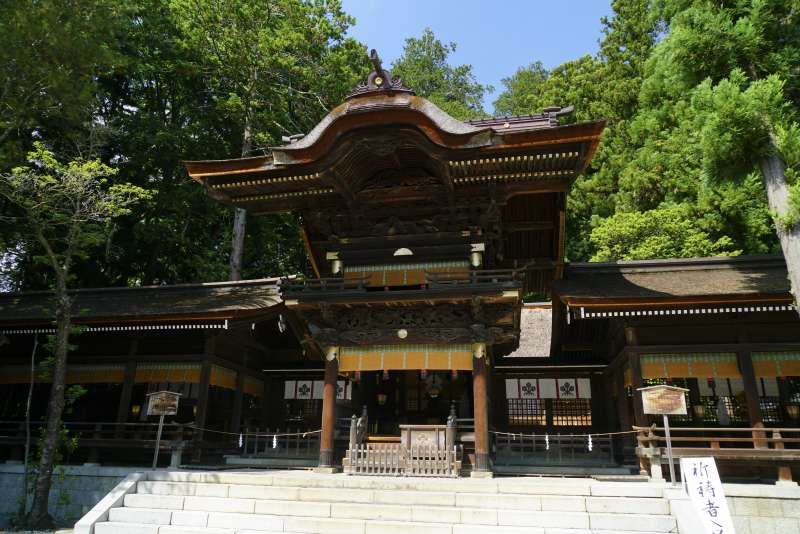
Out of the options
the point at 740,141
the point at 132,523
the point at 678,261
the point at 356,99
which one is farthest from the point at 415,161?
the point at 132,523

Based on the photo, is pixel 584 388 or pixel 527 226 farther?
pixel 584 388

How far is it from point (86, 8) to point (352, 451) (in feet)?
46.9

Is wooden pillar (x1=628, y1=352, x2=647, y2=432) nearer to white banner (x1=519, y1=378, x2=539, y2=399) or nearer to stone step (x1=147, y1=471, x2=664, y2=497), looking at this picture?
stone step (x1=147, y1=471, x2=664, y2=497)

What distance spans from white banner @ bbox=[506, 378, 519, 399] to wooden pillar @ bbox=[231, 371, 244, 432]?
789 centimetres

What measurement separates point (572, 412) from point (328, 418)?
825cm

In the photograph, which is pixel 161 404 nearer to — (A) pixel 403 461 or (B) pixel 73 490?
(B) pixel 73 490

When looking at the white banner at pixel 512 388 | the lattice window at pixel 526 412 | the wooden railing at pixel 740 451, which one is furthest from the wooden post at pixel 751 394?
the white banner at pixel 512 388

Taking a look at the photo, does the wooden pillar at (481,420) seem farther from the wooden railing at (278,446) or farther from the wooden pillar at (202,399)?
the wooden pillar at (202,399)

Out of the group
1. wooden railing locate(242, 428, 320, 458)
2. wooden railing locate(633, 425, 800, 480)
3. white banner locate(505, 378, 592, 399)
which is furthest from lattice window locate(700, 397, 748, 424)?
wooden railing locate(242, 428, 320, 458)

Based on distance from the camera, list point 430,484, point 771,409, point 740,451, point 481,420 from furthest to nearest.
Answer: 1. point 771,409
2. point 481,420
3. point 740,451
4. point 430,484

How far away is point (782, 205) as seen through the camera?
9297 millimetres

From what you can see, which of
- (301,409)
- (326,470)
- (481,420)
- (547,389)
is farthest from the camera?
(301,409)

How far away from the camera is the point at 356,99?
1058 cm

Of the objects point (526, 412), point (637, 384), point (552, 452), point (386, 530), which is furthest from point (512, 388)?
point (386, 530)
